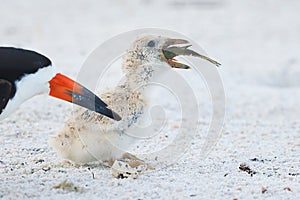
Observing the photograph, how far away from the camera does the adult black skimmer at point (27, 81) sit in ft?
11.7

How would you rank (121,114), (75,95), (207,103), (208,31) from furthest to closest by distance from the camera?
(208,31) → (207,103) → (121,114) → (75,95)

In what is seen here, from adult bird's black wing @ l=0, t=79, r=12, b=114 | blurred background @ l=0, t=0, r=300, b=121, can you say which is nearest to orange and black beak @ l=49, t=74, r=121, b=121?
adult bird's black wing @ l=0, t=79, r=12, b=114

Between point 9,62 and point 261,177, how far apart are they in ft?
5.37

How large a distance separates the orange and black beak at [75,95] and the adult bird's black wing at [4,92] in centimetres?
28

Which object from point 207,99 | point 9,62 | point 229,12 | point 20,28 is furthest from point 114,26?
point 9,62

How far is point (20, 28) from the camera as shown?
9766 mm

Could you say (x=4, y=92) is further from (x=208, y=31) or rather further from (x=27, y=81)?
(x=208, y=31)

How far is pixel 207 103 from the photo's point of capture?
646 centimetres

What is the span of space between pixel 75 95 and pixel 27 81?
327 millimetres

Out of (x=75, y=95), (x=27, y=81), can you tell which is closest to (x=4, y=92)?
(x=27, y=81)

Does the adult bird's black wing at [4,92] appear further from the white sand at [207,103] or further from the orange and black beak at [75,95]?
the white sand at [207,103]

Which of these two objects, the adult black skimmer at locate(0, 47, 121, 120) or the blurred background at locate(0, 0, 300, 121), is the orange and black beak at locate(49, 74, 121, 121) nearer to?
the adult black skimmer at locate(0, 47, 121, 120)

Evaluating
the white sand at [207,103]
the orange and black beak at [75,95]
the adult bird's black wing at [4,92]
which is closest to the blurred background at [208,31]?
the white sand at [207,103]

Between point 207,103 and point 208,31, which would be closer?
point 207,103
